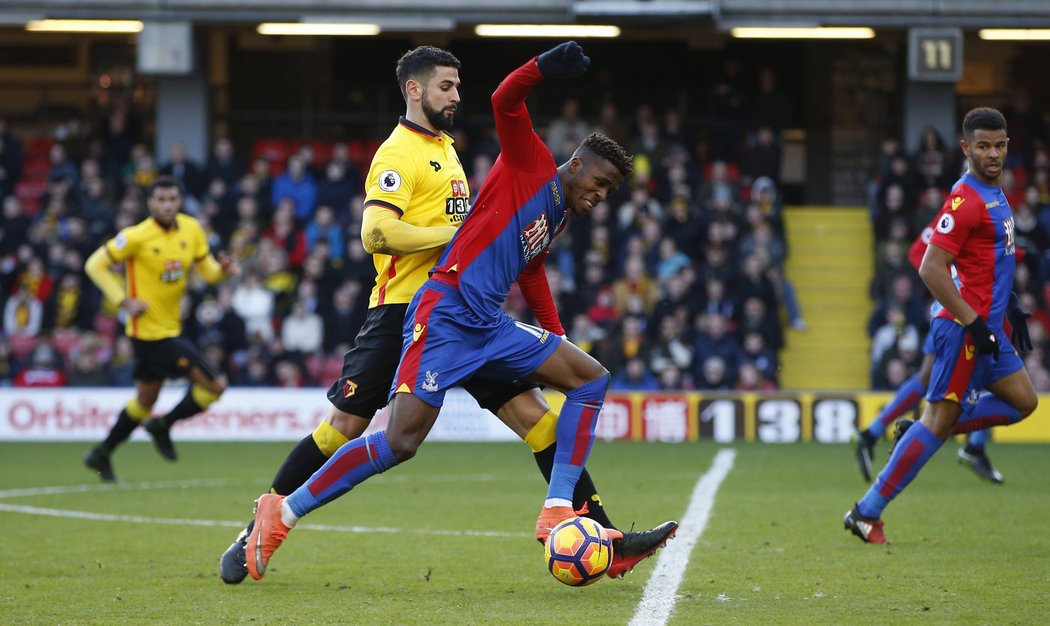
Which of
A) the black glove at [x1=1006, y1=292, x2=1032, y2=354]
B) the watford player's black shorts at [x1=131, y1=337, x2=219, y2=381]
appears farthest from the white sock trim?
the watford player's black shorts at [x1=131, y1=337, x2=219, y2=381]

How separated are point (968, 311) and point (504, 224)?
2773 millimetres

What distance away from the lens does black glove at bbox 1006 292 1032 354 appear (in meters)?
8.68

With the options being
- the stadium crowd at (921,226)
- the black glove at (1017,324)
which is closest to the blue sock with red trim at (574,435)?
the black glove at (1017,324)

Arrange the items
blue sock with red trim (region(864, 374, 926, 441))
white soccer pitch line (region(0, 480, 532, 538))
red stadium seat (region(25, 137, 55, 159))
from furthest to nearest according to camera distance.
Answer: red stadium seat (region(25, 137, 55, 159))
blue sock with red trim (region(864, 374, 926, 441))
white soccer pitch line (region(0, 480, 532, 538))

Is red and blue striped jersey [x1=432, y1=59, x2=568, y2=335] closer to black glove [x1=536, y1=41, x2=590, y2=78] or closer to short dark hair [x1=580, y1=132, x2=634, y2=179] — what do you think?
short dark hair [x1=580, y1=132, x2=634, y2=179]

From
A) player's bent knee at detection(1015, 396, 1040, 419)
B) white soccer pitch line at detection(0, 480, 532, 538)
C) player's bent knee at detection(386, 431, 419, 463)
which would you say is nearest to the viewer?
player's bent knee at detection(386, 431, 419, 463)

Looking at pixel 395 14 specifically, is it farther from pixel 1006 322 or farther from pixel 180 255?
pixel 1006 322

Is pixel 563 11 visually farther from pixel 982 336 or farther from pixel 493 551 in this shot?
pixel 493 551

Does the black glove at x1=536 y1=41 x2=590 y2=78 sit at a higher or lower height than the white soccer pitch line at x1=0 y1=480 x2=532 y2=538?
higher

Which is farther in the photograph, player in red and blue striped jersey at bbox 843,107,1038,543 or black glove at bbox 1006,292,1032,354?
black glove at bbox 1006,292,1032,354

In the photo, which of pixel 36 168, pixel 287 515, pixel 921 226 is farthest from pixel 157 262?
pixel 36 168

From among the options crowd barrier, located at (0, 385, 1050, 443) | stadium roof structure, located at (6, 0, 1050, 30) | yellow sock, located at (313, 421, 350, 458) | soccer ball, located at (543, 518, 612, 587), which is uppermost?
stadium roof structure, located at (6, 0, 1050, 30)

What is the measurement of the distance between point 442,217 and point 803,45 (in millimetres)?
18731

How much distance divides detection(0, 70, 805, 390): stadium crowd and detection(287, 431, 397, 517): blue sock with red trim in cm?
1203
